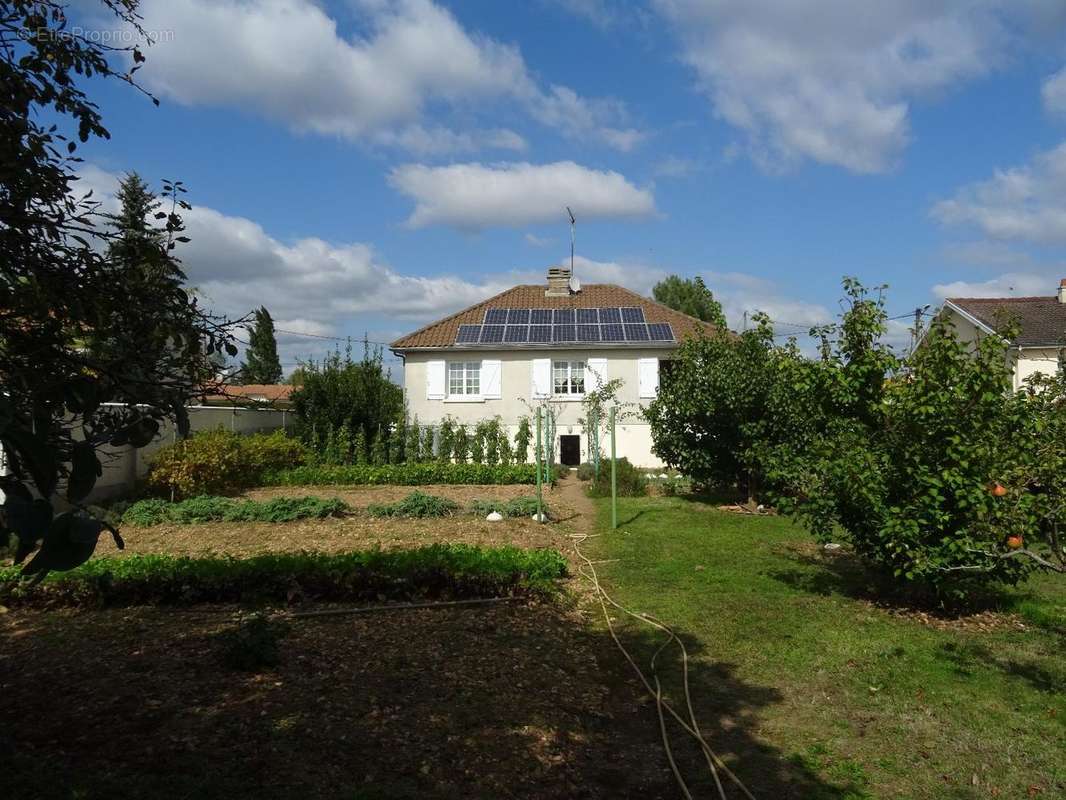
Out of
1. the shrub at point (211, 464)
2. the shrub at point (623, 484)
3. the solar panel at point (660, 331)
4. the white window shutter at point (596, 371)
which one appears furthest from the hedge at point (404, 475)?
the solar panel at point (660, 331)

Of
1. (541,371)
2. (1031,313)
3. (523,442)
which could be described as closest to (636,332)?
(541,371)

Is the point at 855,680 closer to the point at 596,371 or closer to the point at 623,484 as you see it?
the point at 623,484

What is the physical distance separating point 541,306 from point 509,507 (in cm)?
1476

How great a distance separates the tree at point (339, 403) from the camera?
23.8 meters

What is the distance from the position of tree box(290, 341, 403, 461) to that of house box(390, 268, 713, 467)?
4.14ft

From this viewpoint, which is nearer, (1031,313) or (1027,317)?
(1027,317)

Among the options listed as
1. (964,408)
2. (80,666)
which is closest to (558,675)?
(80,666)

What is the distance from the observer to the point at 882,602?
8141 mm

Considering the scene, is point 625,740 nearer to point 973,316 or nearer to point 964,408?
point 964,408

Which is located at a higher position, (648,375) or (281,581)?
(648,375)

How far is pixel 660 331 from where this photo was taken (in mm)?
24844

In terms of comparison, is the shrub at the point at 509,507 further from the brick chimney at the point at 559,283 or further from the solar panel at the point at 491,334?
the brick chimney at the point at 559,283

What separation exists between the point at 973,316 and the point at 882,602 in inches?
713

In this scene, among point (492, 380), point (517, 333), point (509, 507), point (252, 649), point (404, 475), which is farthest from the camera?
point (517, 333)
